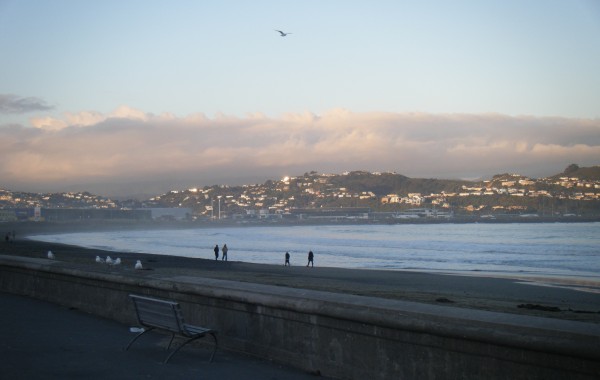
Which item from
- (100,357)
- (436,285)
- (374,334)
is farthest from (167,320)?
(436,285)

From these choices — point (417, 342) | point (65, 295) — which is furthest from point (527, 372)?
point (65, 295)

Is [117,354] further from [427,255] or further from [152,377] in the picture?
[427,255]

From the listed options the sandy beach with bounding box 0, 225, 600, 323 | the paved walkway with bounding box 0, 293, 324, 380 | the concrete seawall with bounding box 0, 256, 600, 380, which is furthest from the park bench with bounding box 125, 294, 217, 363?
the sandy beach with bounding box 0, 225, 600, 323

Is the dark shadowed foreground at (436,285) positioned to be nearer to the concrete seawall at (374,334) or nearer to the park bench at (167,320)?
the concrete seawall at (374,334)

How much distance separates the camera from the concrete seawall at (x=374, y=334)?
455cm

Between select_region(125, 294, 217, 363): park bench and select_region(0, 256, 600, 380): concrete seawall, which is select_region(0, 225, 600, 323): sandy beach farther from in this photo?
select_region(125, 294, 217, 363): park bench

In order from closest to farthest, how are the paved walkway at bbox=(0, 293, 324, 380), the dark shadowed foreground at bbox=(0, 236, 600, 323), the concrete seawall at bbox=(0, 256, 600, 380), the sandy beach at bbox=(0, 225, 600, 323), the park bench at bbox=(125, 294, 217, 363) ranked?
the concrete seawall at bbox=(0, 256, 600, 380)
the paved walkway at bbox=(0, 293, 324, 380)
the park bench at bbox=(125, 294, 217, 363)
the sandy beach at bbox=(0, 225, 600, 323)
the dark shadowed foreground at bbox=(0, 236, 600, 323)

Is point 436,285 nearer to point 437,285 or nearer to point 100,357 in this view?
point 437,285

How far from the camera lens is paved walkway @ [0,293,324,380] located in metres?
6.56

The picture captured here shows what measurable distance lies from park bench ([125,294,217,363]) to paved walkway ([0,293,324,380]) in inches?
7.3

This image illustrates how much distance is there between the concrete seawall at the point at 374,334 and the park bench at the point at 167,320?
508 mm

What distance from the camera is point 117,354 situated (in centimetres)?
750

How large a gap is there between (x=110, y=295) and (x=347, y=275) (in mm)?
26170

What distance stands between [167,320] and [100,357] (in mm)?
836
